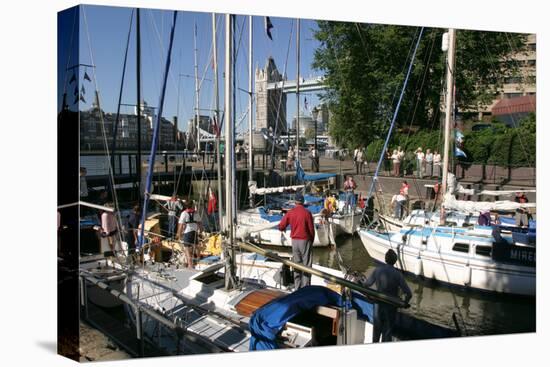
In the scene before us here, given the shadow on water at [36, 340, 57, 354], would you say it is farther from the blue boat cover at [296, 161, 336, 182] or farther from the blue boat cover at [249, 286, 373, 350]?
the blue boat cover at [296, 161, 336, 182]

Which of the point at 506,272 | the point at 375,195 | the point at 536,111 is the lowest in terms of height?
the point at 506,272

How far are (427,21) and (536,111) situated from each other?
6.56 ft

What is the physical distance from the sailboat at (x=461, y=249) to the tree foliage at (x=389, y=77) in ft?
5.53

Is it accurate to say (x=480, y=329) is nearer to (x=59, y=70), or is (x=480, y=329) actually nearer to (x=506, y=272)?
(x=506, y=272)

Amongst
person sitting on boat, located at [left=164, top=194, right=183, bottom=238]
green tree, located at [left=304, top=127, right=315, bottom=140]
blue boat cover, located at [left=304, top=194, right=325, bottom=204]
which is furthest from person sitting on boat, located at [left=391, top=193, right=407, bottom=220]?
person sitting on boat, located at [left=164, top=194, right=183, bottom=238]

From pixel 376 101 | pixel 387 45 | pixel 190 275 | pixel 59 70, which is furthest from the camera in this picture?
pixel 376 101

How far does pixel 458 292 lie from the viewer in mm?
7902

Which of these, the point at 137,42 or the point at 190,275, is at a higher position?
the point at 137,42

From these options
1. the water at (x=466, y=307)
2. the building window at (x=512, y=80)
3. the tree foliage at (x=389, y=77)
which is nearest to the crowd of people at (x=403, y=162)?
the tree foliage at (x=389, y=77)

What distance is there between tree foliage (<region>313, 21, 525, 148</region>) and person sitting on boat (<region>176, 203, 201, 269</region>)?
391 cm

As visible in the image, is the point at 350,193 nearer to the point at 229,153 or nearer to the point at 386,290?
the point at 229,153

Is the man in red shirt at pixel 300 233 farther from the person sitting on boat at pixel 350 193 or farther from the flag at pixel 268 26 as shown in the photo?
the person sitting on boat at pixel 350 193

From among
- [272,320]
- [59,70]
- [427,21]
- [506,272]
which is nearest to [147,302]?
Result: [272,320]

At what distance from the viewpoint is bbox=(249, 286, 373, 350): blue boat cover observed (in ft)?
13.7
